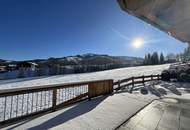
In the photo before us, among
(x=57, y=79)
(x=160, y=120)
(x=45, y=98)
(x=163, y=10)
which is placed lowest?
(x=160, y=120)

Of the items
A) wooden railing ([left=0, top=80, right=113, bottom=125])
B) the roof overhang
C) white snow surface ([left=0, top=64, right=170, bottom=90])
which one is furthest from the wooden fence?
white snow surface ([left=0, top=64, right=170, bottom=90])

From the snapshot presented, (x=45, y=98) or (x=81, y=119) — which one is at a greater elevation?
(x=45, y=98)

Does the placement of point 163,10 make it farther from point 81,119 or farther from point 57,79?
point 57,79

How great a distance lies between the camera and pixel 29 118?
4453 mm

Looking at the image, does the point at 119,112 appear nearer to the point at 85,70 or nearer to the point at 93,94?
the point at 93,94

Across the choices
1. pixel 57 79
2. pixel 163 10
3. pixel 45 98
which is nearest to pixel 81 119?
pixel 45 98

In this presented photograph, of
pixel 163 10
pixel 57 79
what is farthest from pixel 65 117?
pixel 57 79

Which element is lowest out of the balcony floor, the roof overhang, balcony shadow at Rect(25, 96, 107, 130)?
the balcony floor

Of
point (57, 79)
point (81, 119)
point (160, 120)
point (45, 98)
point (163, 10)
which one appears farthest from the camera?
point (57, 79)

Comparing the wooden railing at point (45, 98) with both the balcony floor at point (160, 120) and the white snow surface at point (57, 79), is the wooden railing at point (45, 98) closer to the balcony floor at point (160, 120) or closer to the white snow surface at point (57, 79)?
the balcony floor at point (160, 120)

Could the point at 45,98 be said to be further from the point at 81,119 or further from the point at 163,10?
the point at 163,10

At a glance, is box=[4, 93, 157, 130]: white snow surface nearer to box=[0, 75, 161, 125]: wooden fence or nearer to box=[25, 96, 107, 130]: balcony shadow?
box=[25, 96, 107, 130]: balcony shadow

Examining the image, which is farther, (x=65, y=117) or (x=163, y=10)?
(x=65, y=117)

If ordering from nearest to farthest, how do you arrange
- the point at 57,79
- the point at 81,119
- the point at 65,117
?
the point at 81,119 → the point at 65,117 → the point at 57,79
